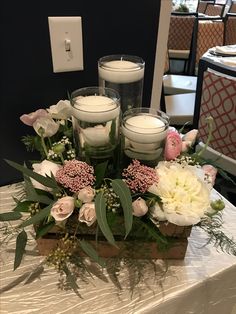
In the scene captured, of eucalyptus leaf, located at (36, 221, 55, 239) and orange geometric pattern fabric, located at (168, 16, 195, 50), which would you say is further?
orange geometric pattern fabric, located at (168, 16, 195, 50)

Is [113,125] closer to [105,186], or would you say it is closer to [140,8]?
[105,186]

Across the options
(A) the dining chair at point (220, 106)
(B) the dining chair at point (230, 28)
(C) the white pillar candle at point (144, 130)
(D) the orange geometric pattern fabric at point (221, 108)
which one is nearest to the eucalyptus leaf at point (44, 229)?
(C) the white pillar candle at point (144, 130)

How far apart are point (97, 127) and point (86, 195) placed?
0.13 m

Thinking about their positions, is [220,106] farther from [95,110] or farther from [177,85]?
[95,110]

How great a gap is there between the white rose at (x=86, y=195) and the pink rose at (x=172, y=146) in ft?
0.55

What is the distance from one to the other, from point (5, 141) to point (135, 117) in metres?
0.36

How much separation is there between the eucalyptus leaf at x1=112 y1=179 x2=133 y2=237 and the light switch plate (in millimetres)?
358

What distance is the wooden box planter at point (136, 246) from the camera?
1.88 ft

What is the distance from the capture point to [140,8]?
746 mm

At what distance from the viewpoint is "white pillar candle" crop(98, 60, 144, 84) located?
0.63 meters

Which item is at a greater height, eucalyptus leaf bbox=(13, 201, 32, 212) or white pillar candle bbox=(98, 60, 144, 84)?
white pillar candle bbox=(98, 60, 144, 84)

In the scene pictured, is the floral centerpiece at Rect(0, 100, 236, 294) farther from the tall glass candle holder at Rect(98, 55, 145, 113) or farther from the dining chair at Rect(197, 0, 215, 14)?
the dining chair at Rect(197, 0, 215, 14)

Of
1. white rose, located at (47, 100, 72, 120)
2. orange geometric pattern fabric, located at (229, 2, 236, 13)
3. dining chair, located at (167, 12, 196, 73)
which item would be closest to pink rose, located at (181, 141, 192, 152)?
white rose, located at (47, 100, 72, 120)

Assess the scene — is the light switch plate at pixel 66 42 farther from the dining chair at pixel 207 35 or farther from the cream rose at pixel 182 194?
the dining chair at pixel 207 35
